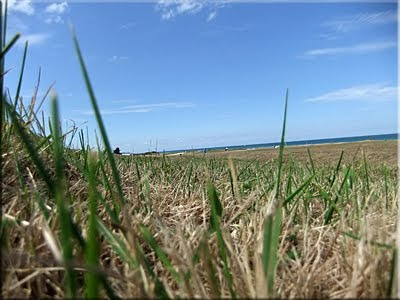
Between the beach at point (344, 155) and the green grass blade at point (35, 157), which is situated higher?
the green grass blade at point (35, 157)

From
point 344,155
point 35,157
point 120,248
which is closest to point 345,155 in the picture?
point 344,155

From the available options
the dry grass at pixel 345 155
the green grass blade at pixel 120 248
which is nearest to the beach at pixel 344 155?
the dry grass at pixel 345 155

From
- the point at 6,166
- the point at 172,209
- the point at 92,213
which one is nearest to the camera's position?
the point at 92,213

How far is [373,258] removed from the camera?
69 centimetres

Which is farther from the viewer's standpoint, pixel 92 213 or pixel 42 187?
pixel 42 187

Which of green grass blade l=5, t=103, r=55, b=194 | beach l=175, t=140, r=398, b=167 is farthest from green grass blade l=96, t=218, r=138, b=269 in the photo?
beach l=175, t=140, r=398, b=167

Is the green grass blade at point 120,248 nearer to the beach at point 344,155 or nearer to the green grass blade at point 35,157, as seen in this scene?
the green grass blade at point 35,157

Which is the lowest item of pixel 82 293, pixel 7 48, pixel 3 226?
pixel 82 293

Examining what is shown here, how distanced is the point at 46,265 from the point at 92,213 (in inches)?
10.6

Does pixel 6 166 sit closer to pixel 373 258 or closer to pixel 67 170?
pixel 67 170

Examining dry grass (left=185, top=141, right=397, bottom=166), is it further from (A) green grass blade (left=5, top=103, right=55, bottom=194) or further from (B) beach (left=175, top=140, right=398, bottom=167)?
(A) green grass blade (left=5, top=103, right=55, bottom=194)

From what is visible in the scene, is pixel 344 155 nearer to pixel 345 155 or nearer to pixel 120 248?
pixel 345 155

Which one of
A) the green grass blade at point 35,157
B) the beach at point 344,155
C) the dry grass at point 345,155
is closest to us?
the green grass blade at point 35,157

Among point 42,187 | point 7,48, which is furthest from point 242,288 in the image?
point 42,187
